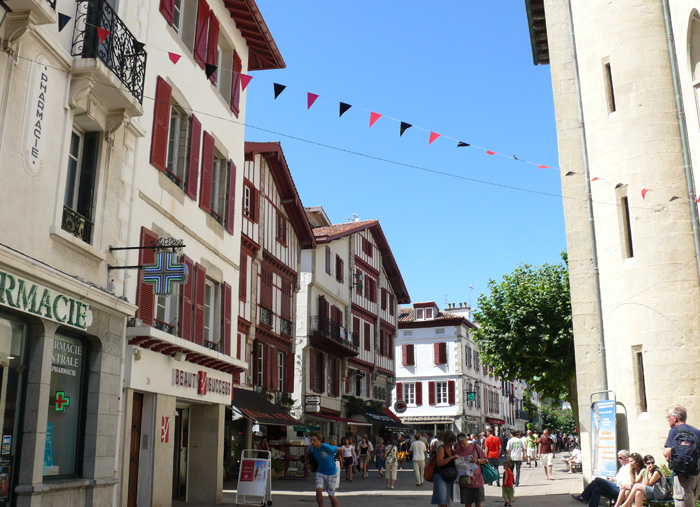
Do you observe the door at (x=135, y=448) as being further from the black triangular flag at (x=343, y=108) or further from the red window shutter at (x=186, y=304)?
the black triangular flag at (x=343, y=108)

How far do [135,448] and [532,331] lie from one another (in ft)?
54.3

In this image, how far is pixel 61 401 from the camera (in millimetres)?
10070

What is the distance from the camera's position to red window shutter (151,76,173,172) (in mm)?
13125

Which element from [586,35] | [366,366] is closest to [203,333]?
[586,35]

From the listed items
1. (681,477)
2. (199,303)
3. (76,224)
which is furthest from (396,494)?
(76,224)

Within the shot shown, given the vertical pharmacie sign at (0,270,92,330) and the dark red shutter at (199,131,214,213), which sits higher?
the dark red shutter at (199,131,214,213)

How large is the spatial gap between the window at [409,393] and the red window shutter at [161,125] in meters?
44.7

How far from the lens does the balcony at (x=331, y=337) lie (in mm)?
30609

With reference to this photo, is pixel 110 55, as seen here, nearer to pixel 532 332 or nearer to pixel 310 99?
pixel 310 99

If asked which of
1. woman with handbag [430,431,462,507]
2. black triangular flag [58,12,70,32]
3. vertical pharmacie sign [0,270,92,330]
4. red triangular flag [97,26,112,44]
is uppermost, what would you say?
red triangular flag [97,26,112,44]

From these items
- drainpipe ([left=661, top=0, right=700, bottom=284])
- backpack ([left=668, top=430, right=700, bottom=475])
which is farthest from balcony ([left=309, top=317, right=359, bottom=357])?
backpack ([left=668, top=430, right=700, bottom=475])

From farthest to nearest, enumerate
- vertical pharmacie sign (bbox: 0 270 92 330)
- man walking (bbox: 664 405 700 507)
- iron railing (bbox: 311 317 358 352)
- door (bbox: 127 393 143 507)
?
iron railing (bbox: 311 317 358 352) → door (bbox: 127 393 143 507) → man walking (bbox: 664 405 700 507) → vertical pharmacie sign (bbox: 0 270 92 330)

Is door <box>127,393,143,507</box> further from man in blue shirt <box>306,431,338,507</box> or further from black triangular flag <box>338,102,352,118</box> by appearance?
black triangular flag <box>338,102,352,118</box>

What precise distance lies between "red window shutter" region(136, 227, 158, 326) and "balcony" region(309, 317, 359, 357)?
1781 centimetres
